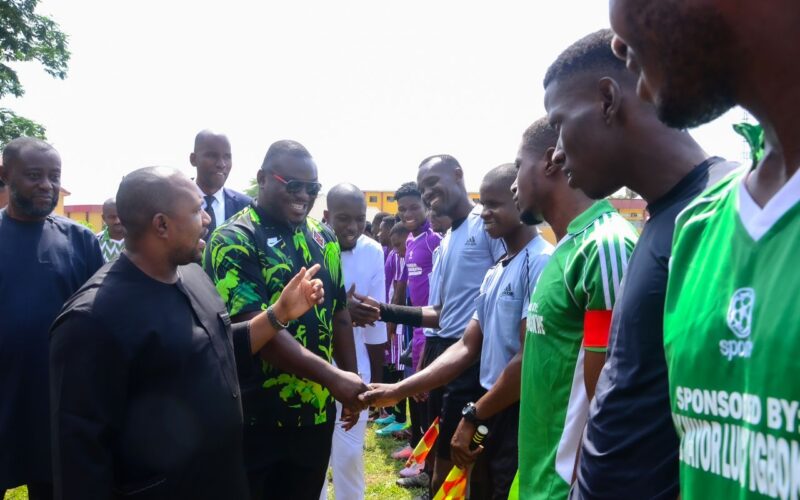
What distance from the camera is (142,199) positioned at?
9.18ft

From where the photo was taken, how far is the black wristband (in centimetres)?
517

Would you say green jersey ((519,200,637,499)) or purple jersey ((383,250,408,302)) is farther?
purple jersey ((383,250,408,302))

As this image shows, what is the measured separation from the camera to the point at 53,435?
8.14 ft

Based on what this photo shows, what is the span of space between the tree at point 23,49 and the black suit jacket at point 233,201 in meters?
22.3

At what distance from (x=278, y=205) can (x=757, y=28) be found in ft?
10.0

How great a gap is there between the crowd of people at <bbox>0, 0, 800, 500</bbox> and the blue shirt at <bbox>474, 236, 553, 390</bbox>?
0.5 inches

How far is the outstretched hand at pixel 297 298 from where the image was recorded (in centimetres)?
342

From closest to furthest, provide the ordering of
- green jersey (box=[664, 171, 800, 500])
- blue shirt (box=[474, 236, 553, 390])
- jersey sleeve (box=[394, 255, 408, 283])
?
green jersey (box=[664, 171, 800, 500])
blue shirt (box=[474, 236, 553, 390])
jersey sleeve (box=[394, 255, 408, 283])

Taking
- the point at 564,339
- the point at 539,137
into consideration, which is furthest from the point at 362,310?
the point at 564,339

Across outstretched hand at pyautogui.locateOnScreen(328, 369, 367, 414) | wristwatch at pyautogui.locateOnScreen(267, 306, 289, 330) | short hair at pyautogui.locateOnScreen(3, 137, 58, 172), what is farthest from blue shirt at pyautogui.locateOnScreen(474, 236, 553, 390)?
short hair at pyautogui.locateOnScreen(3, 137, 58, 172)

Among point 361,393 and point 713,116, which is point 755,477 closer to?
point 713,116

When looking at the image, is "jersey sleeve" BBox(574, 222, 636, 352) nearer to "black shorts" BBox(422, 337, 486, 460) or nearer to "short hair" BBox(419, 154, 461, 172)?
"black shorts" BBox(422, 337, 486, 460)

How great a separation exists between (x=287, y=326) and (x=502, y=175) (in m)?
1.60

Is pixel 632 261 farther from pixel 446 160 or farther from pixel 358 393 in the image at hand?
pixel 446 160
